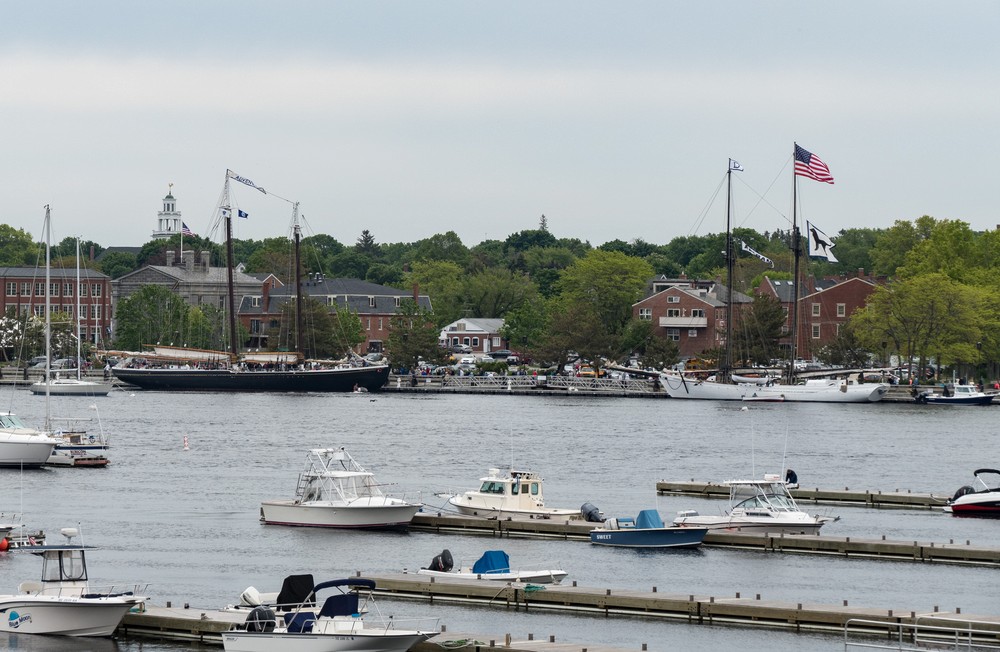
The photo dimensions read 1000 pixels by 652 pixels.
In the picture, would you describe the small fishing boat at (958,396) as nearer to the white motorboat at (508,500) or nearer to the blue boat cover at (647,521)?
the white motorboat at (508,500)

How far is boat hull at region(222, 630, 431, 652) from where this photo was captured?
34.6 meters

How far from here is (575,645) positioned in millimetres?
35781

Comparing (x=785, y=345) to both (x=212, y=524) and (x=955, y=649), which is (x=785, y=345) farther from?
(x=955, y=649)

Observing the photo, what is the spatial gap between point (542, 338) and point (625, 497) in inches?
4424

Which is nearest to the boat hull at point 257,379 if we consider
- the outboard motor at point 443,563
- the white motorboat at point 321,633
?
the outboard motor at point 443,563

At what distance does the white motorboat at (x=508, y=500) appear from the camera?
6000 cm

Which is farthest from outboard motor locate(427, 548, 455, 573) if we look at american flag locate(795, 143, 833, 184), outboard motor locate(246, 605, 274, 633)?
american flag locate(795, 143, 833, 184)

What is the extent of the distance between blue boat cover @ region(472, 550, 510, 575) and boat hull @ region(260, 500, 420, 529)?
13.1 metres

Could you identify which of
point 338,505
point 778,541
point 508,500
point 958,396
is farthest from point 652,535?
point 958,396

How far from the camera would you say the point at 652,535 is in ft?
177

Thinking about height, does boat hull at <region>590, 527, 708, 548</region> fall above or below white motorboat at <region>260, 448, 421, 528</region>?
below

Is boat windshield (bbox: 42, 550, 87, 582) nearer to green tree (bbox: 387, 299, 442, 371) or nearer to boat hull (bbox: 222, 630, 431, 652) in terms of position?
boat hull (bbox: 222, 630, 431, 652)

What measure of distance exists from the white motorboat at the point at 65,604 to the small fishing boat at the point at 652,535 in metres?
19.6

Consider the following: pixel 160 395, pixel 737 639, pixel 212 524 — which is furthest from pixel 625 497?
pixel 160 395
